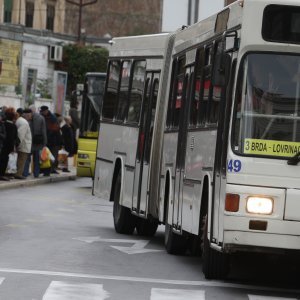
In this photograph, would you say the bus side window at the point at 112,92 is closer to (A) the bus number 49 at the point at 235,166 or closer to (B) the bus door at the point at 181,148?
(B) the bus door at the point at 181,148

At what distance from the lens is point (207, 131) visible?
13.9 m

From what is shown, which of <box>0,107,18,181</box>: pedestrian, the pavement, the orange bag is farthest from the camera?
the orange bag

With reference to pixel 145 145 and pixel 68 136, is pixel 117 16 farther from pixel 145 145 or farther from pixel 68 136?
pixel 145 145

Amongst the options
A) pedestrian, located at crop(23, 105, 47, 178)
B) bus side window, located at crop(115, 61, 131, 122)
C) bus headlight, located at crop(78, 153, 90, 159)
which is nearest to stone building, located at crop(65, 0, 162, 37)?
bus headlight, located at crop(78, 153, 90, 159)

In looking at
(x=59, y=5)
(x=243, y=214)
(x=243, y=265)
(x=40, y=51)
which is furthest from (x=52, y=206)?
(x=59, y=5)

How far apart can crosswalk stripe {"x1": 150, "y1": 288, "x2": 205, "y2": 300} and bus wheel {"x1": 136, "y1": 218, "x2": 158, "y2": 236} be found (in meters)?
6.76

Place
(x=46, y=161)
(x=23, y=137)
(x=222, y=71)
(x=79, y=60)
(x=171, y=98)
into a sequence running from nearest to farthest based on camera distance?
(x=222, y=71), (x=171, y=98), (x=23, y=137), (x=46, y=161), (x=79, y=60)

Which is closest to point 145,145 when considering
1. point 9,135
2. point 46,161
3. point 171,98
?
point 171,98

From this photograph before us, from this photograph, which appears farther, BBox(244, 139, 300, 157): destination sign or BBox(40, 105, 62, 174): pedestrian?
BBox(40, 105, 62, 174): pedestrian

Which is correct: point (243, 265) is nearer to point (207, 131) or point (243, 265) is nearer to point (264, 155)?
point (207, 131)

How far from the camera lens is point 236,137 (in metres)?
12.5

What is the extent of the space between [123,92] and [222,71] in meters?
7.33

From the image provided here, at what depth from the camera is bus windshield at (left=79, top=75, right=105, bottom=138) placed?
34719mm

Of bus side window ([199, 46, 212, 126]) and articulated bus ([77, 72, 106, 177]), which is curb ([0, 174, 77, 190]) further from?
bus side window ([199, 46, 212, 126])
